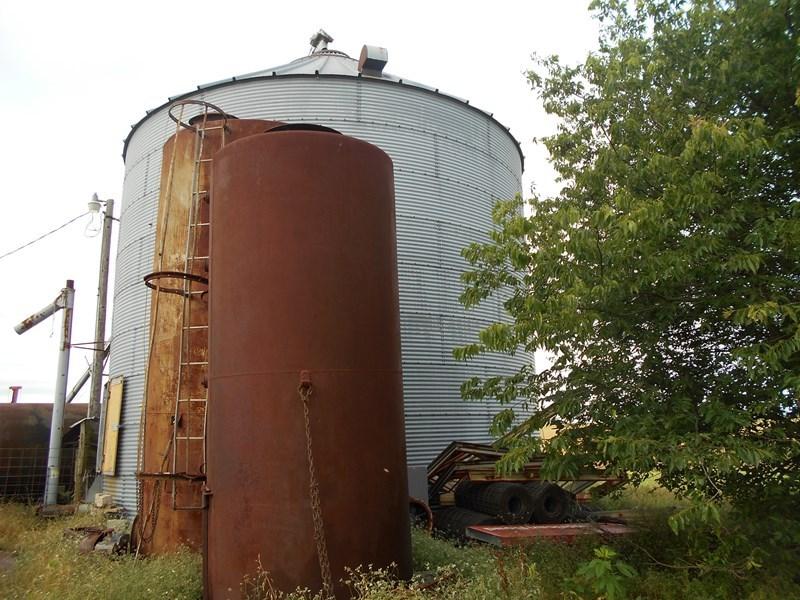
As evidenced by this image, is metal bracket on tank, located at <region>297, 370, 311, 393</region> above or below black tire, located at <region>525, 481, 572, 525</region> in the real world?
above

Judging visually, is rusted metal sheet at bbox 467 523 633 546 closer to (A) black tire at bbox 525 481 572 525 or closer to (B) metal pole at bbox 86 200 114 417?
(A) black tire at bbox 525 481 572 525

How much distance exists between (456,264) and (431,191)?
1.69m

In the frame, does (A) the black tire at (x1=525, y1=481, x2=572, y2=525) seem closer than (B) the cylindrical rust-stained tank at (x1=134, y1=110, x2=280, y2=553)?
No

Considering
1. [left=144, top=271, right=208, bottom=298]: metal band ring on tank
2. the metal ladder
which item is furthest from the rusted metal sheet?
[left=144, top=271, right=208, bottom=298]: metal band ring on tank

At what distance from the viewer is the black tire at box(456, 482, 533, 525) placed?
9.51m

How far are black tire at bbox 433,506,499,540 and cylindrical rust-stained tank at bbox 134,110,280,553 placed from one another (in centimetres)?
408

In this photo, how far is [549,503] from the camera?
9969mm

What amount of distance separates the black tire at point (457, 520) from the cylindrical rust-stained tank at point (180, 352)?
4.08 metres

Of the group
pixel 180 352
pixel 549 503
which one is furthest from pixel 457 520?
pixel 180 352

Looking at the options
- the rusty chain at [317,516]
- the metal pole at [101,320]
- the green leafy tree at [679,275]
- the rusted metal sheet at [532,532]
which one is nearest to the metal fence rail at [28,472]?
the metal pole at [101,320]

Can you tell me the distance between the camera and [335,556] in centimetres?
555

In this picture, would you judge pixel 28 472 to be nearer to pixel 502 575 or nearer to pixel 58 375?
pixel 58 375

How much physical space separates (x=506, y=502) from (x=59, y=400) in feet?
36.7

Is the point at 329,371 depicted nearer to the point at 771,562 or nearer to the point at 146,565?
the point at 146,565
